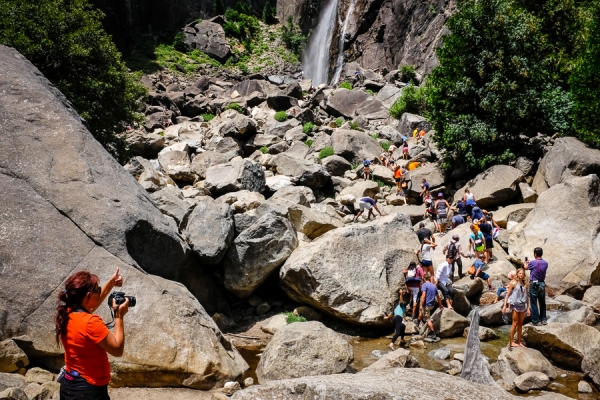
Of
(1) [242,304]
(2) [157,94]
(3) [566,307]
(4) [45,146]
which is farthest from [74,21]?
(2) [157,94]

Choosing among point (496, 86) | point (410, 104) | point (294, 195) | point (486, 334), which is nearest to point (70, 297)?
point (486, 334)

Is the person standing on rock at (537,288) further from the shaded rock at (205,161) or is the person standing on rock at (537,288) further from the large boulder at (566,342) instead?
the shaded rock at (205,161)

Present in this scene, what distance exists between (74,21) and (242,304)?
14.4m

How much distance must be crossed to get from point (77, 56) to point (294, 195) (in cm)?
1050

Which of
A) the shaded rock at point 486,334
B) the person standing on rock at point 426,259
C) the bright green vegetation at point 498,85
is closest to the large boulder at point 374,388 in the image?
the shaded rock at point 486,334

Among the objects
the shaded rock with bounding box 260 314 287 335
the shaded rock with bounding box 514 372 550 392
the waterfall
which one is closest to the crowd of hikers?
the shaded rock with bounding box 514 372 550 392

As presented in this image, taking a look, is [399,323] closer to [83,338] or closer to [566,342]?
[566,342]

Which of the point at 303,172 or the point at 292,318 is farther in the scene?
the point at 303,172

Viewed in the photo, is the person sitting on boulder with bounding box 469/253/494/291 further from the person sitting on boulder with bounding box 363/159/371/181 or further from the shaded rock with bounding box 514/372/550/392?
the person sitting on boulder with bounding box 363/159/371/181

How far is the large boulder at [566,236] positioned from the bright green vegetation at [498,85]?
5.27 meters

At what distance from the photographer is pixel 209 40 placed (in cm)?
6391

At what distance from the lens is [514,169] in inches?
766

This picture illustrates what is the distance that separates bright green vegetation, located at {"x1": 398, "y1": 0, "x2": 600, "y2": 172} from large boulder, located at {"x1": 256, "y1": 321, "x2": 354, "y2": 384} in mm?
14120

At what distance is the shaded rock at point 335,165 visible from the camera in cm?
2498
